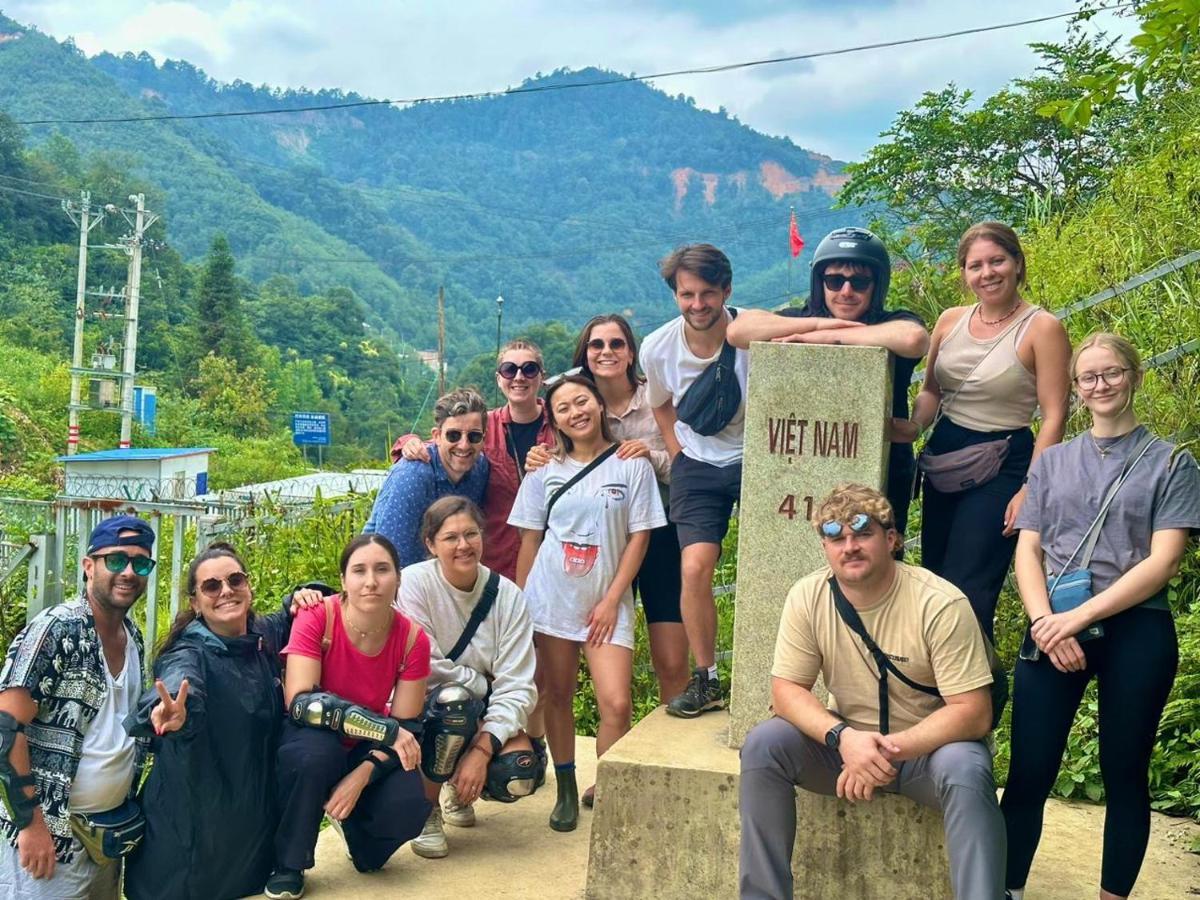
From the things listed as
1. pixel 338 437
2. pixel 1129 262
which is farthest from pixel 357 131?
pixel 1129 262

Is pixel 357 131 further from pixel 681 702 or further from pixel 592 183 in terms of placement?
pixel 681 702

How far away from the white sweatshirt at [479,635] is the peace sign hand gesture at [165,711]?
0.84 meters

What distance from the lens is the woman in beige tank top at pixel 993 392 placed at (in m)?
3.88

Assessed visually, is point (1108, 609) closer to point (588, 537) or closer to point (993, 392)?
point (993, 392)

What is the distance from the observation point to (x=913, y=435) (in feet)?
13.9

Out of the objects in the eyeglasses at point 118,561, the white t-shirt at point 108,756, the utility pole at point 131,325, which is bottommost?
the white t-shirt at point 108,756

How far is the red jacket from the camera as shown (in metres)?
4.81

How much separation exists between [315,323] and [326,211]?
144 feet

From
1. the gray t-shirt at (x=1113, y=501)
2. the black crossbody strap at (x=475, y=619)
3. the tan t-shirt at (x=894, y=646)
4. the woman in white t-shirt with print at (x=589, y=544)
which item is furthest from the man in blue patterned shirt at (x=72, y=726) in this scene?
the gray t-shirt at (x=1113, y=501)

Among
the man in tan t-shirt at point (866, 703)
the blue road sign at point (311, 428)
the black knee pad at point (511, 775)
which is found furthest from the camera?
the blue road sign at point (311, 428)

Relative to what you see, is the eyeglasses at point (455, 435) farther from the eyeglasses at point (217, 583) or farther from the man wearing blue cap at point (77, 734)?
the man wearing blue cap at point (77, 734)

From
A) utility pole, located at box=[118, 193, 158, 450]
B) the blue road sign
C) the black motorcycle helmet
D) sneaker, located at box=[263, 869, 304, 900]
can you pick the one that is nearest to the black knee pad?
sneaker, located at box=[263, 869, 304, 900]

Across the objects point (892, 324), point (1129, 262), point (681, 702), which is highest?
point (1129, 262)

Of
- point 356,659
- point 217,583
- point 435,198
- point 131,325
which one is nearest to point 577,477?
point 356,659
